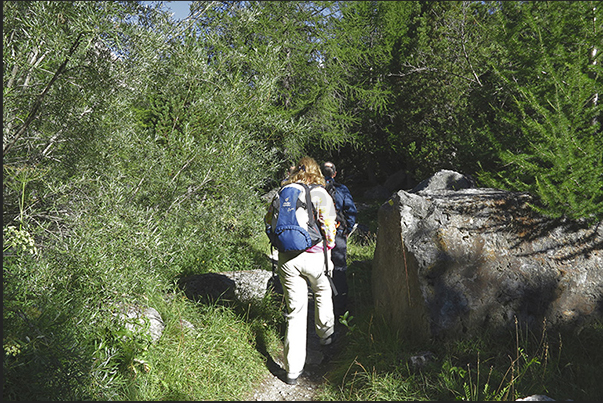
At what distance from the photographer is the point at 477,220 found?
4492mm

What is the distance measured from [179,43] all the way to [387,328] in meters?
4.26

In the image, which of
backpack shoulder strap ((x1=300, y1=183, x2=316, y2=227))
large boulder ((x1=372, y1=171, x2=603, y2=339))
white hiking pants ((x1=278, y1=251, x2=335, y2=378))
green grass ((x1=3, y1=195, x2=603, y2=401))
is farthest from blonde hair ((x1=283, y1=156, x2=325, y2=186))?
green grass ((x1=3, y1=195, x2=603, y2=401))

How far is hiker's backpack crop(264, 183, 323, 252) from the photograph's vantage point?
411cm

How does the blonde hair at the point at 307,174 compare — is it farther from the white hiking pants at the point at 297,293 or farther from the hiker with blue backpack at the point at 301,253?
the white hiking pants at the point at 297,293

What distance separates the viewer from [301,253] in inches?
167

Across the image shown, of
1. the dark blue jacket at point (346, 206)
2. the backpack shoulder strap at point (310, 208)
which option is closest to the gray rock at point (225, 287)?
Result: the dark blue jacket at point (346, 206)

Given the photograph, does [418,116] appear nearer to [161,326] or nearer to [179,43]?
[179,43]

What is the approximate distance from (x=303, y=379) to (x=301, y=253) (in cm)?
137

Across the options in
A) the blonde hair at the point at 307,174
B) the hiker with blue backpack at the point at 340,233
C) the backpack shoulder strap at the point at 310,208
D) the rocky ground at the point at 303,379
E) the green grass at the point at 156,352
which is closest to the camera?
the green grass at the point at 156,352

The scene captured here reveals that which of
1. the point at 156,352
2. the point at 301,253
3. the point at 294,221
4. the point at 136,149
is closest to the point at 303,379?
the point at 301,253

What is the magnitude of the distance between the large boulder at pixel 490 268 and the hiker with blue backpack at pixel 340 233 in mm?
1036

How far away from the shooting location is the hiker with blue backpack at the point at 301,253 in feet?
13.7

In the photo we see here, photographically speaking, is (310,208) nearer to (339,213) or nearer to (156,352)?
(339,213)

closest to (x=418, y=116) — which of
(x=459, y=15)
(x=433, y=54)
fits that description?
(x=433, y=54)
